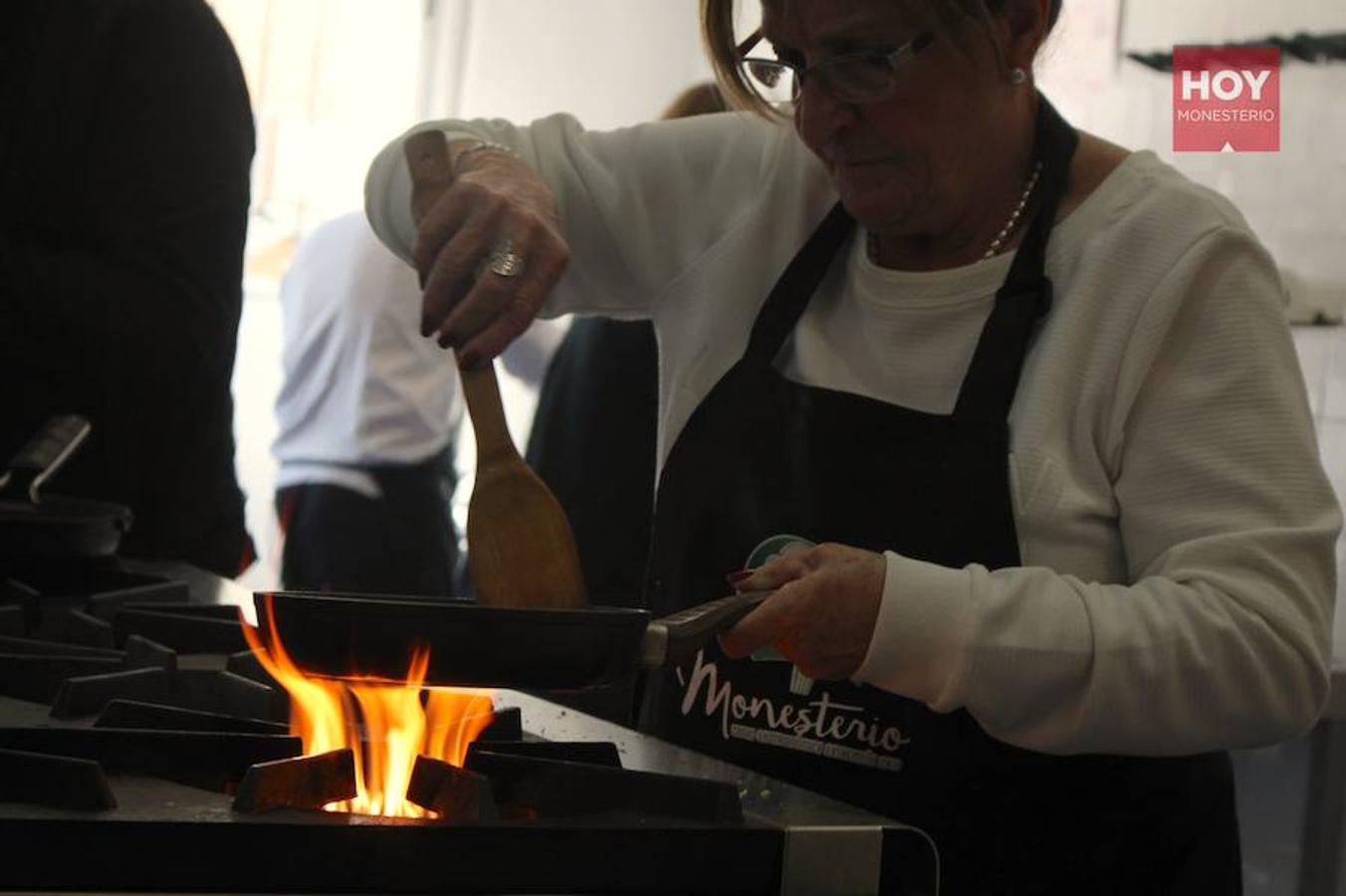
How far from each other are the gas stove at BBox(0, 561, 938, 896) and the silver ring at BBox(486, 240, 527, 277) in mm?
296

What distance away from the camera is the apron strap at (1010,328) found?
115cm

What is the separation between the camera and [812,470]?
3.91ft

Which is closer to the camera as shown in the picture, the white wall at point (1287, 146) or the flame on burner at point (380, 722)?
the flame on burner at point (380, 722)

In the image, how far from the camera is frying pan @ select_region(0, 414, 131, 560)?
4.50 ft

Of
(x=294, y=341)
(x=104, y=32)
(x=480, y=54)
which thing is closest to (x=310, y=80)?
(x=480, y=54)

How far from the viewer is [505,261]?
3.75ft

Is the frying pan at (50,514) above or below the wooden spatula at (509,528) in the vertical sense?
below

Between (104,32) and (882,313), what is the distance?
832 mm

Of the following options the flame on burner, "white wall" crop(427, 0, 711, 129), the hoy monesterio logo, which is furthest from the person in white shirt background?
the flame on burner

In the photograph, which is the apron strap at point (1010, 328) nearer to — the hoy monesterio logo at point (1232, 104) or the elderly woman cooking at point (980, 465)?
the elderly woman cooking at point (980, 465)

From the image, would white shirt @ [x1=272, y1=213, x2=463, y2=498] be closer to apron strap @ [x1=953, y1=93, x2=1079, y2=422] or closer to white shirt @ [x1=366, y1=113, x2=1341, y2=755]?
white shirt @ [x1=366, y1=113, x2=1341, y2=755]

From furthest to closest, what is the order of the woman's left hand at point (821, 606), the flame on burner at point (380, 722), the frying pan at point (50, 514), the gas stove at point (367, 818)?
the frying pan at point (50, 514) < the woman's left hand at point (821, 606) < the flame on burner at point (380, 722) < the gas stove at point (367, 818)

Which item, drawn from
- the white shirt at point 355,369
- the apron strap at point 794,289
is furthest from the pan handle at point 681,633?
the white shirt at point 355,369

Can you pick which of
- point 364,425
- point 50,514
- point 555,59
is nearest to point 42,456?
point 50,514
